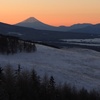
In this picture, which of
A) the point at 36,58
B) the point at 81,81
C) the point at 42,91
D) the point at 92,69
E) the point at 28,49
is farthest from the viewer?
the point at 28,49

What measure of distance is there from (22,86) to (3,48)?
197ft

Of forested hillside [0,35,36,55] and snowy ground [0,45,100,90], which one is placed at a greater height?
forested hillside [0,35,36,55]

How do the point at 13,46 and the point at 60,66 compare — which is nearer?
the point at 60,66

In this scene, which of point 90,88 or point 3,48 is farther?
point 3,48

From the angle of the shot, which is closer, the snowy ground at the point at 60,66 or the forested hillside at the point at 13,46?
the snowy ground at the point at 60,66

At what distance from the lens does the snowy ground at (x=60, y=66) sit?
8638 cm

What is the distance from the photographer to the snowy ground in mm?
86375

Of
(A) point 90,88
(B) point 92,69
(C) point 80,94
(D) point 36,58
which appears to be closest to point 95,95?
(C) point 80,94

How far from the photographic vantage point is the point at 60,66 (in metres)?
109

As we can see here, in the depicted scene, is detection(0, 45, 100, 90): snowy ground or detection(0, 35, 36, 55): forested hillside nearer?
detection(0, 45, 100, 90): snowy ground

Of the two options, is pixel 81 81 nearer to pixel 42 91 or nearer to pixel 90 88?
pixel 90 88

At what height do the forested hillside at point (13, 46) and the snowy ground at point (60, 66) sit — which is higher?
the forested hillside at point (13, 46)

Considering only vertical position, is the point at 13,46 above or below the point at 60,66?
above

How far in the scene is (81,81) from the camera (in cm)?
8619
